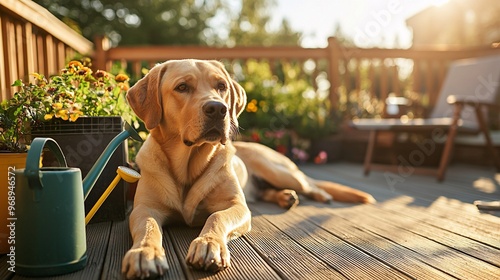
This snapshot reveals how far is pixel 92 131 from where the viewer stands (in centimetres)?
243

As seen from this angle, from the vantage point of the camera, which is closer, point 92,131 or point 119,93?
point 92,131

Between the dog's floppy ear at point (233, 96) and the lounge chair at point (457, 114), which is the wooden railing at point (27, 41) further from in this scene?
the lounge chair at point (457, 114)

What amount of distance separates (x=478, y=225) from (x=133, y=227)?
1813mm

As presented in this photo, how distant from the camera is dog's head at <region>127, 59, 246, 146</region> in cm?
218

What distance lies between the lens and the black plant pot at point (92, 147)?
2.35 m

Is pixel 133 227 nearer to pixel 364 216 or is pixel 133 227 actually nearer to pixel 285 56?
pixel 364 216

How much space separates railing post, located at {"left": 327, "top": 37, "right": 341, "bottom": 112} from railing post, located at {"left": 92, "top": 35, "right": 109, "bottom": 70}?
3071 millimetres

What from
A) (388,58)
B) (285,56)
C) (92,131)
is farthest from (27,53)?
(388,58)

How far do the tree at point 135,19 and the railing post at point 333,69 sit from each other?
10345 mm

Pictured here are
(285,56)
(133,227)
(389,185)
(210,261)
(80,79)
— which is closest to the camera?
(210,261)

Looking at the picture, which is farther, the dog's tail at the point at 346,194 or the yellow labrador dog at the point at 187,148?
the dog's tail at the point at 346,194

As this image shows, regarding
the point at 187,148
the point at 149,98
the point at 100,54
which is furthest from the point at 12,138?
the point at 100,54

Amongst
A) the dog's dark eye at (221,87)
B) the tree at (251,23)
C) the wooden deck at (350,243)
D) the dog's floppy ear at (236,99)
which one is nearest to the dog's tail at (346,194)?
the wooden deck at (350,243)

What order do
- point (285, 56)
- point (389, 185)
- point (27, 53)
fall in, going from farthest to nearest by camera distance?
1. point (285, 56)
2. point (389, 185)
3. point (27, 53)
